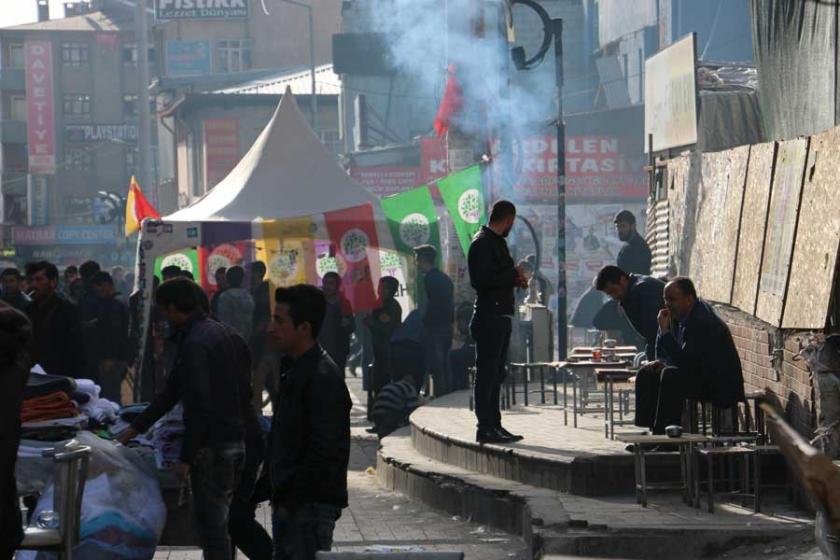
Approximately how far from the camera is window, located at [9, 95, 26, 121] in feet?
313

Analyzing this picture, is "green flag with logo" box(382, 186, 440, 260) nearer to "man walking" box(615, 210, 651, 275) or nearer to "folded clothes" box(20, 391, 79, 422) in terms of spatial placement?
"man walking" box(615, 210, 651, 275)

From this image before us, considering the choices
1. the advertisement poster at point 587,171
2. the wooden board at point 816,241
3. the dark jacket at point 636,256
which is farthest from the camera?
the advertisement poster at point 587,171

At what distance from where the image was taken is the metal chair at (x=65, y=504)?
6.48 m

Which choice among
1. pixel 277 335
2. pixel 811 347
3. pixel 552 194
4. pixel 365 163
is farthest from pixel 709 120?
pixel 365 163

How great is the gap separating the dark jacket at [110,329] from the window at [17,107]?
265 feet

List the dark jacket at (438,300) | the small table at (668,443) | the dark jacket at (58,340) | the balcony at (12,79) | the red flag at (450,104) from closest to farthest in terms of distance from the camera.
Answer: the small table at (668,443), the dark jacket at (58,340), the dark jacket at (438,300), the red flag at (450,104), the balcony at (12,79)

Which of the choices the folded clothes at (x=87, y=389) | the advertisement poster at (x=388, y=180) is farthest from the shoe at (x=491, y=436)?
the advertisement poster at (x=388, y=180)

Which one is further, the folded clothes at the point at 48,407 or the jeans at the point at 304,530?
the folded clothes at the point at 48,407

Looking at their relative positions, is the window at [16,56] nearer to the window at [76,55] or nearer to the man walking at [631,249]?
the window at [76,55]

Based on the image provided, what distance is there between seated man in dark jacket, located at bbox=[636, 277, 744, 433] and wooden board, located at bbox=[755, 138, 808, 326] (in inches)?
21.0

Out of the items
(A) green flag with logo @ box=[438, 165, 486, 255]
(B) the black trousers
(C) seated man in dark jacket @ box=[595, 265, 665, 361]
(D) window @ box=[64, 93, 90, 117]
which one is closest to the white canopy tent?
(A) green flag with logo @ box=[438, 165, 486, 255]

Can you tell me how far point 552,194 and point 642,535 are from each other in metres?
36.4

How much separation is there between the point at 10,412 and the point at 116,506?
80.7 inches

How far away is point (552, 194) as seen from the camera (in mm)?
45406
